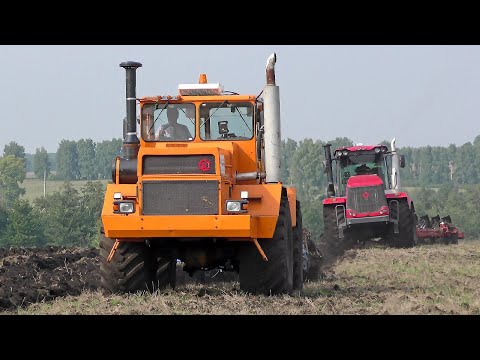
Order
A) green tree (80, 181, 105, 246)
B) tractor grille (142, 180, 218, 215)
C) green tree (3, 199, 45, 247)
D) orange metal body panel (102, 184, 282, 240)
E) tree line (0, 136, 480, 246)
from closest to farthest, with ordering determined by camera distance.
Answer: orange metal body panel (102, 184, 282, 240), tractor grille (142, 180, 218, 215), green tree (3, 199, 45, 247), green tree (80, 181, 105, 246), tree line (0, 136, 480, 246)

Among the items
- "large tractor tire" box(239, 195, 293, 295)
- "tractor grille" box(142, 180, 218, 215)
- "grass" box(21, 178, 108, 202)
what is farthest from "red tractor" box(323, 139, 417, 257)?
"grass" box(21, 178, 108, 202)

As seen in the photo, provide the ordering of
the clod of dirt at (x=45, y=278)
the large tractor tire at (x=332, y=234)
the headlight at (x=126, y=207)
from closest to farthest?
1. the headlight at (x=126, y=207)
2. the clod of dirt at (x=45, y=278)
3. the large tractor tire at (x=332, y=234)

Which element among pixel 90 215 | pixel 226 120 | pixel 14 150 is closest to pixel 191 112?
pixel 226 120

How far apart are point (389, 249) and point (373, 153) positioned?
9.30 feet

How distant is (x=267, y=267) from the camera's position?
14.8 meters

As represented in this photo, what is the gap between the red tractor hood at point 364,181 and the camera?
28797 millimetres

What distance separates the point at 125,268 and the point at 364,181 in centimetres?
1505

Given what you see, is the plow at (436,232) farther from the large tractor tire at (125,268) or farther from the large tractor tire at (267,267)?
the large tractor tire at (125,268)

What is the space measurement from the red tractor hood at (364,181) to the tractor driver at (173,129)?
13.7m

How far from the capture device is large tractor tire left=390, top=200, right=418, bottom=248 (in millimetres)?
29500

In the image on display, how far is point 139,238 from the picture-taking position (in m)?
14.6

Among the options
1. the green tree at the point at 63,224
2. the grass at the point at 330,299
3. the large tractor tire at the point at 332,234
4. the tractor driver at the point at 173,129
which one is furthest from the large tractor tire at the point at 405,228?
the green tree at the point at 63,224

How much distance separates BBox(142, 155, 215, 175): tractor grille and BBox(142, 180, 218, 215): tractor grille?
0.53 feet

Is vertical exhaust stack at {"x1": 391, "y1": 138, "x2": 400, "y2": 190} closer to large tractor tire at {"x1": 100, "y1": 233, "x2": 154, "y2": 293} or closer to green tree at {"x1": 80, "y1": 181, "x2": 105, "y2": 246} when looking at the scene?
large tractor tire at {"x1": 100, "y1": 233, "x2": 154, "y2": 293}
